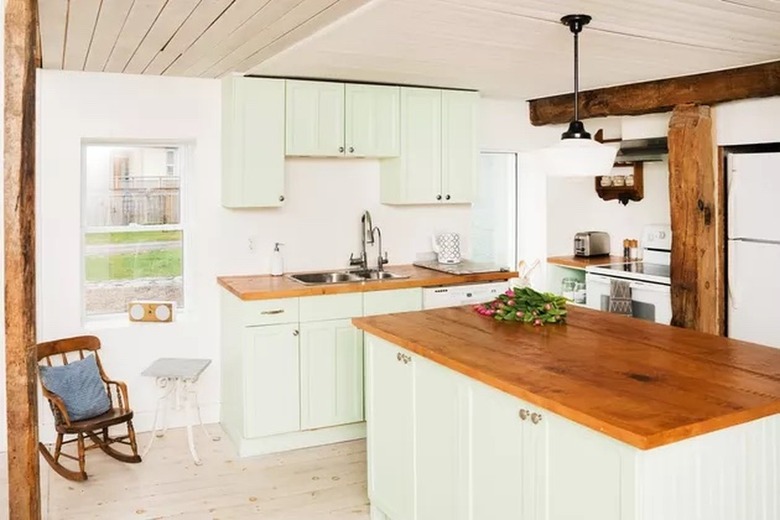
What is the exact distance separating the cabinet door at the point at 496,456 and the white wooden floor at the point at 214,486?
1033 mm

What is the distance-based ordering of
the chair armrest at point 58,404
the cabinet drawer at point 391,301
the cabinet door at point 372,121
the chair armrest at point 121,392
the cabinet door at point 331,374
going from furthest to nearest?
the cabinet door at point 372,121
the cabinet drawer at point 391,301
the cabinet door at point 331,374
the chair armrest at point 121,392
the chair armrest at point 58,404

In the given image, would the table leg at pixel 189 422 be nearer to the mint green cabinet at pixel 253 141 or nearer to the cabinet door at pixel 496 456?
the mint green cabinet at pixel 253 141

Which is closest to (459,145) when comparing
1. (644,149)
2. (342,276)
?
(342,276)

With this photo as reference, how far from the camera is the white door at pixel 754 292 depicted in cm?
424

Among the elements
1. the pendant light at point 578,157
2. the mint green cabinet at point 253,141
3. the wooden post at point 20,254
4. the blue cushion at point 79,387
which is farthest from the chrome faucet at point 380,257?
the wooden post at point 20,254

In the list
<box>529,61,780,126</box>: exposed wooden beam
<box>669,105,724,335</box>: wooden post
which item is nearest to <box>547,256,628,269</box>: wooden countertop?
<box>669,105,724,335</box>: wooden post

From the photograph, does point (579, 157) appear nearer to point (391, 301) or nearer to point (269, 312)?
point (391, 301)

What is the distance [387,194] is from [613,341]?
8.22ft

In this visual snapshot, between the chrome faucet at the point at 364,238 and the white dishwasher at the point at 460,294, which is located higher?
the chrome faucet at the point at 364,238

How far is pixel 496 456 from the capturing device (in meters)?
2.36

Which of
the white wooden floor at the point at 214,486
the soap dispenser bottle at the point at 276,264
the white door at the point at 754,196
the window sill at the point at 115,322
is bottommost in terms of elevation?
the white wooden floor at the point at 214,486

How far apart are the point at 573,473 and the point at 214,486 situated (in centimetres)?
229

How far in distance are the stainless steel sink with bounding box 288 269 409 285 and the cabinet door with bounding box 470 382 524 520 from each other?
83.4 inches

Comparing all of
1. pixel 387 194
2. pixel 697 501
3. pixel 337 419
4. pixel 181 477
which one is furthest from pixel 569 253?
pixel 697 501
